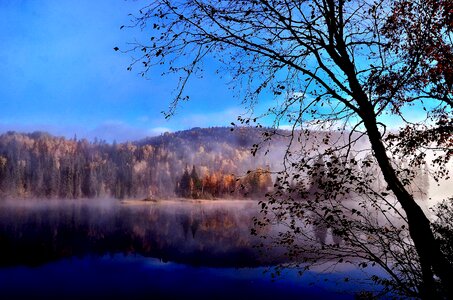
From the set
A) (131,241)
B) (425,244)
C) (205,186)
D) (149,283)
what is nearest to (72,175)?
(205,186)

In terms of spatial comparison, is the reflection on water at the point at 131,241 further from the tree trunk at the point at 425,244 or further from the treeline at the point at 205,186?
the treeline at the point at 205,186

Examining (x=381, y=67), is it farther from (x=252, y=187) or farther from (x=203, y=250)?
(x=252, y=187)

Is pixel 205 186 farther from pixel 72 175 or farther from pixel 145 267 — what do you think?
pixel 145 267

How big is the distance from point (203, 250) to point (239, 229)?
17.3 metres

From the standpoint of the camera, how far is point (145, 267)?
3922 cm

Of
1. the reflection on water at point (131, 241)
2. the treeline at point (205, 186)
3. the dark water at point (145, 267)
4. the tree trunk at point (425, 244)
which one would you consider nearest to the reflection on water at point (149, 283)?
the dark water at point (145, 267)

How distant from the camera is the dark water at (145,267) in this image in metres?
27.8

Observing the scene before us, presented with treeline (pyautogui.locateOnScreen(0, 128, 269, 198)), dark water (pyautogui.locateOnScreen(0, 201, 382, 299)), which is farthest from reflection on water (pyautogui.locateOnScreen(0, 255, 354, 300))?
treeline (pyautogui.locateOnScreen(0, 128, 269, 198))

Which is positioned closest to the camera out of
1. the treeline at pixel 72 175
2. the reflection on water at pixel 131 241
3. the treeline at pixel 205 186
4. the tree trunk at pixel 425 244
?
the tree trunk at pixel 425 244

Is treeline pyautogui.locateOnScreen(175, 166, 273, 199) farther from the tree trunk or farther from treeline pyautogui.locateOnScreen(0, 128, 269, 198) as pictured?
the tree trunk

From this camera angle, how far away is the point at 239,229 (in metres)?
65.1

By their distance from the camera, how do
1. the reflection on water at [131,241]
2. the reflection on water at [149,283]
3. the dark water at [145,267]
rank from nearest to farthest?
the reflection on water at [149,283] → the dark water at [145,267] → the reflection on water at [131,241]

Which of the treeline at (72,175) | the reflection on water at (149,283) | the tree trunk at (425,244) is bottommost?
the reflection on water at (149,283)

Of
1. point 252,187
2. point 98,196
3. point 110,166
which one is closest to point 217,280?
point 252,187
